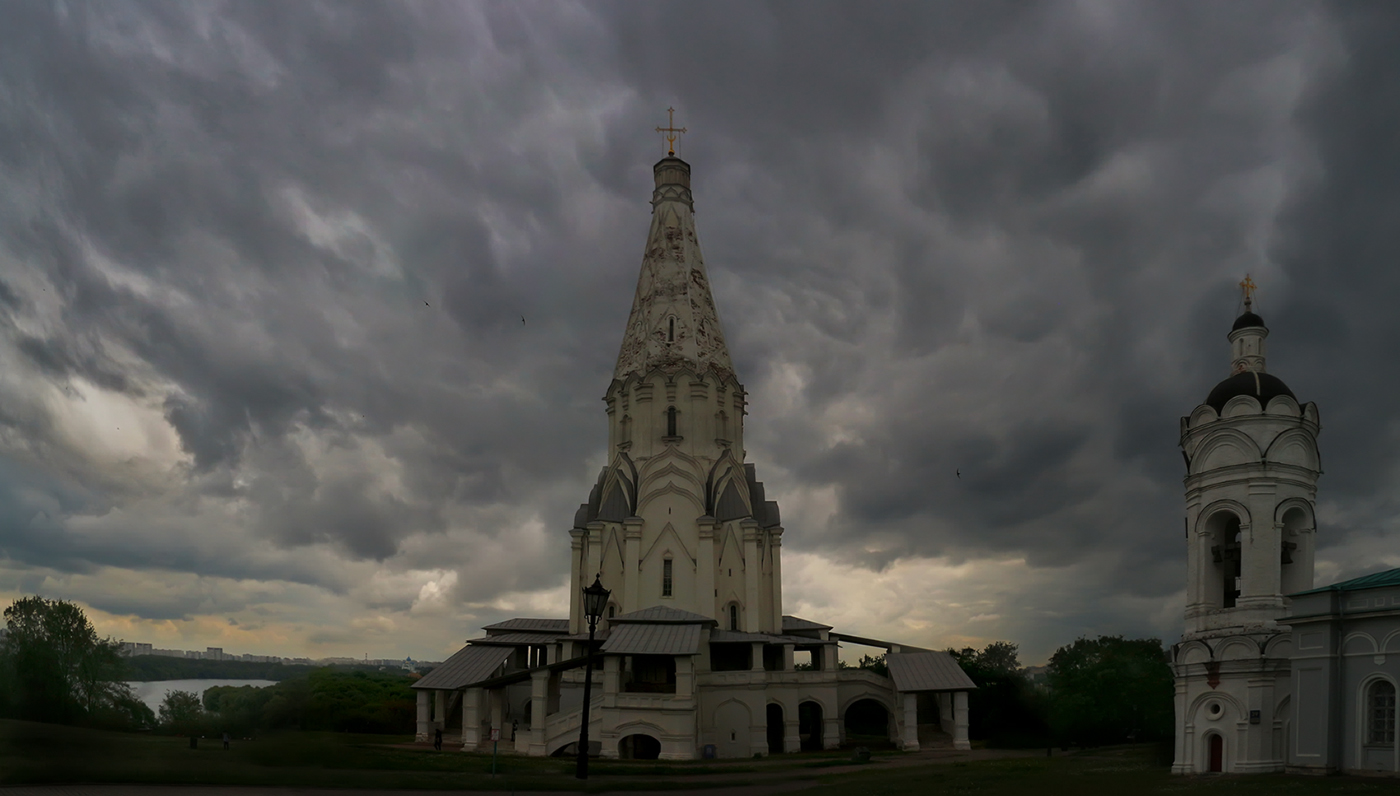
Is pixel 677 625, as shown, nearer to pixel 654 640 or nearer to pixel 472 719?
pixel 654 640

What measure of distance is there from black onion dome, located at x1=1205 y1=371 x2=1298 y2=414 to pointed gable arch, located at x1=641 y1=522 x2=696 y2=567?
1057 inches

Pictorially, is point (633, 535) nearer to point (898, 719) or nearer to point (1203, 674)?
point (898, 719)

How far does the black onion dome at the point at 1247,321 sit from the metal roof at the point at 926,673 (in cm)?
2100

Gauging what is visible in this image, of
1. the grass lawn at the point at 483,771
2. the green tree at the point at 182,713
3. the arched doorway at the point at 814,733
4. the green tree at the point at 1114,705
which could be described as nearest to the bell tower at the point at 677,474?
the arched doorway at the point at 814,733

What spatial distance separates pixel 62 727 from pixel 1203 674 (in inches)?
1107

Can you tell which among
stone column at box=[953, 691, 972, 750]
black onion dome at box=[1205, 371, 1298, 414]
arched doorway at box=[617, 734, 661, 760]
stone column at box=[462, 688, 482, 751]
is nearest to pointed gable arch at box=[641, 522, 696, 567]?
arched doorway at box=[617, 734, 661, 760]

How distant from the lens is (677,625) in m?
42.7

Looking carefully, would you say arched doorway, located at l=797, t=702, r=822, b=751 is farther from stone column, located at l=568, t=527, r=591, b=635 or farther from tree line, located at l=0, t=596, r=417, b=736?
tree line, located at l=0, t=596, r=417, b=736

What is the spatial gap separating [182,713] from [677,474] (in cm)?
4120

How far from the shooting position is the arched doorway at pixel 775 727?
45500mm

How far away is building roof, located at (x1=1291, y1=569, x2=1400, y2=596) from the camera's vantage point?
2203 centimetres

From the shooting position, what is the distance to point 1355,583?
23266mm

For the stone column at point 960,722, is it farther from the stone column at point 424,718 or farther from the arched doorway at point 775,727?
the stone column at point 424,718

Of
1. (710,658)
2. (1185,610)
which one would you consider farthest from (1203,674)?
(710,658)
